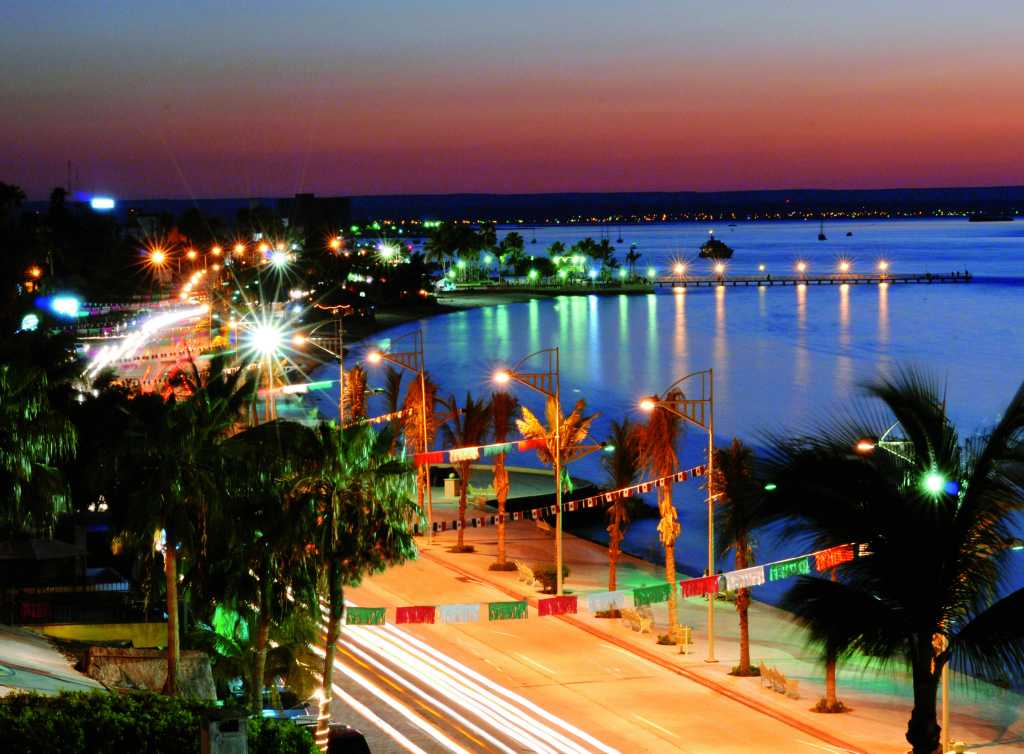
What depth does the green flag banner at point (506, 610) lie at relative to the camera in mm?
24116

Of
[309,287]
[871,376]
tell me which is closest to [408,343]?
[309,287]

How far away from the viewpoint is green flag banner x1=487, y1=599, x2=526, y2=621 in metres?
24.1

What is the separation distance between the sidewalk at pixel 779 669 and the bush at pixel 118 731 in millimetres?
7176

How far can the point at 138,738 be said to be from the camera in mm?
11234

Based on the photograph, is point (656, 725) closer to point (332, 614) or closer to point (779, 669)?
point (779, 669)

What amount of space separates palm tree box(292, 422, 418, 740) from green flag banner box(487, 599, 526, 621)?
17.4ft

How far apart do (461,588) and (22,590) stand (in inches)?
482

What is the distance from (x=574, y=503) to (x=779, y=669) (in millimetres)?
17563

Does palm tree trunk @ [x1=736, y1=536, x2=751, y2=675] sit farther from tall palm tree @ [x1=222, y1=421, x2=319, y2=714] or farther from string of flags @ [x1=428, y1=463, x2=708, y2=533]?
tall palm tree @ [x1=222, y1=421, x2=319, y2=714]

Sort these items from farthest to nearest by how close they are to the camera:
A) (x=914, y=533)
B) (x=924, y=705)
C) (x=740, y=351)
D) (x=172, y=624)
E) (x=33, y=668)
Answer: (x=740, y=351)
(x=172, y=624)
(x=33, y=668)
(x=924, y=705)
(x=914, y=533)

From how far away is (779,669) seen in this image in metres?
27.8

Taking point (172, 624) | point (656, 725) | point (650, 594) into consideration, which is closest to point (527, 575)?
point (650, 594)

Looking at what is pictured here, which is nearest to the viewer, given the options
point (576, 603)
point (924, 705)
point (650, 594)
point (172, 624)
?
point (924, 705)

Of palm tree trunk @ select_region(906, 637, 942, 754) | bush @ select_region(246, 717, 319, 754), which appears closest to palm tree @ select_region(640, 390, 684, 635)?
palm tree trunk @ select_region(906, 637, 942, 754)
